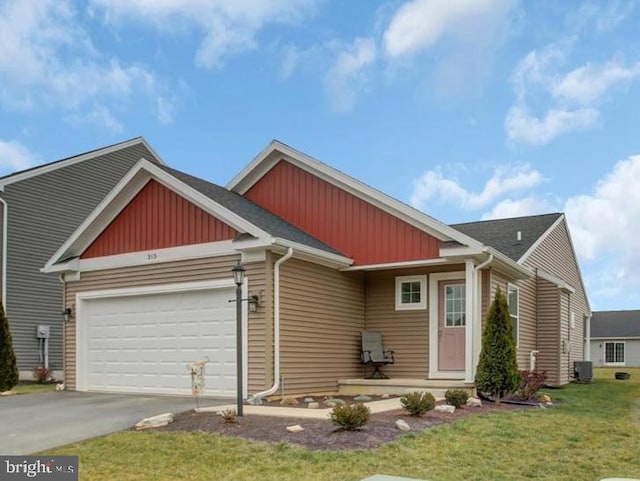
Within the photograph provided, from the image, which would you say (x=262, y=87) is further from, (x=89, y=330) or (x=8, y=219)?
(x=8, y=219)

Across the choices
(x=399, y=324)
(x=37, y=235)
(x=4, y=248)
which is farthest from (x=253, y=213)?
(x=37, y=235)

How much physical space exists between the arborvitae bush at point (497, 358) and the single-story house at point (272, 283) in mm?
565

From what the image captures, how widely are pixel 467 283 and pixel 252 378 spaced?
4457 millimetres

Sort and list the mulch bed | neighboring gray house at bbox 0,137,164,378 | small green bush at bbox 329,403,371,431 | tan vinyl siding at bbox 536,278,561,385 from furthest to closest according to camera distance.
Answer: neighboring gray house at bbox 0,137,164,378 < tan vinyl siding at bbox 536,278,561,385 < small green bush at bbox 329,403,371,431 < the mulch bed

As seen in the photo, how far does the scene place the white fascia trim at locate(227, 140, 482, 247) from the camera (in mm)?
12508

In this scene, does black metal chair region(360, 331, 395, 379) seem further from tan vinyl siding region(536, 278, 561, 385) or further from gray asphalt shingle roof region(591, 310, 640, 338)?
gray asphalt shingle roof region(591, 310, 640, 338)

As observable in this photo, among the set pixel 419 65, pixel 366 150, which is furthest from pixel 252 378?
pixel 419 65

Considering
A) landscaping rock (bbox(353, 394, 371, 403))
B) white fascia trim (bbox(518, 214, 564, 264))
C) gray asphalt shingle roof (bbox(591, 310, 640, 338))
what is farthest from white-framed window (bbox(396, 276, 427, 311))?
gray asphalt shingle roof (bbox(591, 310, 640, 338))

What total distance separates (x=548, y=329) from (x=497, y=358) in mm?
7251

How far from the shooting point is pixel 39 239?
67.0 feet

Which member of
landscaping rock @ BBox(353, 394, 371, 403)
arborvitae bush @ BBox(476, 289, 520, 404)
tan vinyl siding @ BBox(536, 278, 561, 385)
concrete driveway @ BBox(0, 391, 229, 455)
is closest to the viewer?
concrete driveway @ BBox(0, 391, 229, 455)

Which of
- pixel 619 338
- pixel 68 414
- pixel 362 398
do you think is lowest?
pixel 619 338

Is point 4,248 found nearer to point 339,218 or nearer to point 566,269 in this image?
point 339,218

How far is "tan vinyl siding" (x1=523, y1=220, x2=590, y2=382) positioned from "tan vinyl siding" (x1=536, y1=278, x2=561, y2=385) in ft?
0.62
